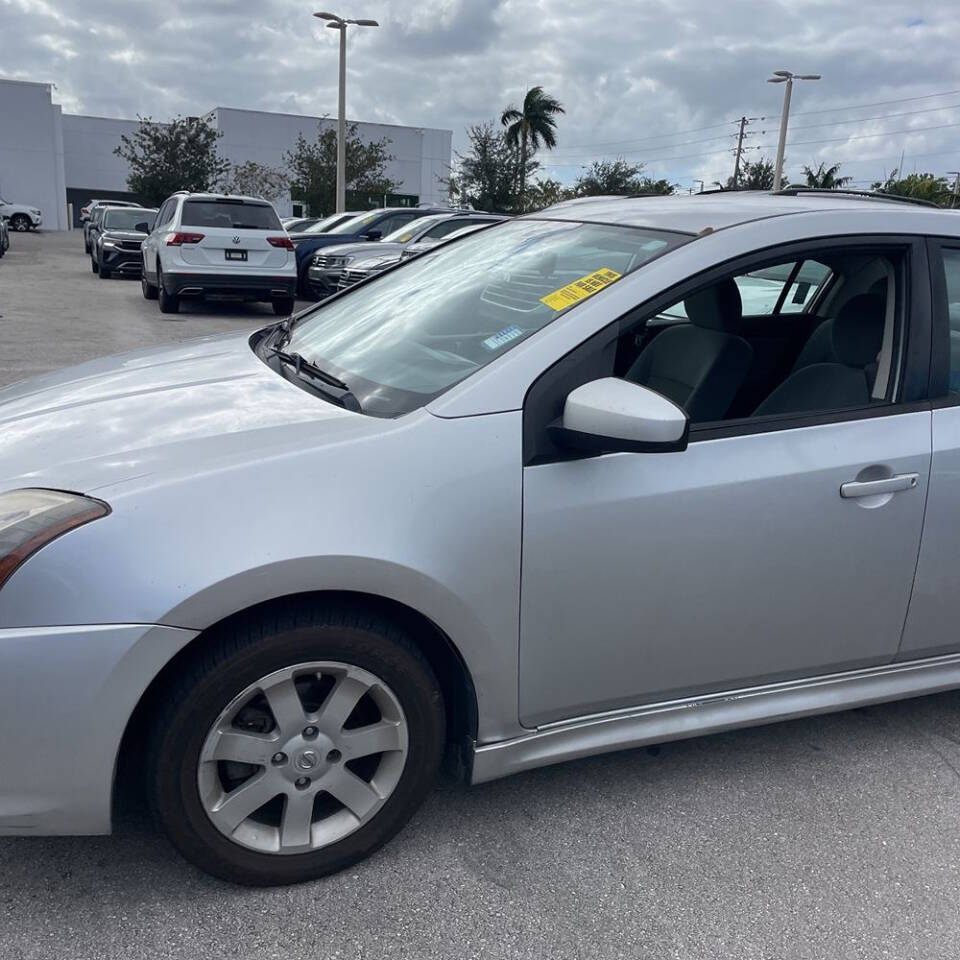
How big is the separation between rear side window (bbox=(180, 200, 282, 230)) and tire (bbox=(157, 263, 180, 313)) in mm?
920

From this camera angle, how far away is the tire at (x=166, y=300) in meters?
13.0

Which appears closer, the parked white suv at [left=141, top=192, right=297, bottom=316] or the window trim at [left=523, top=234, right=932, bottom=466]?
the window trim at [left=523, top=234, right=932, bottom=466]

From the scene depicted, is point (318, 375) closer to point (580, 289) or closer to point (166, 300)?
point (580, 289)

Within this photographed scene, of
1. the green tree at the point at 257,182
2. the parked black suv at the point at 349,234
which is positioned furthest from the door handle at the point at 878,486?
the green tree at the point at 257,182

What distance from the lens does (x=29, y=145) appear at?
54.8 m

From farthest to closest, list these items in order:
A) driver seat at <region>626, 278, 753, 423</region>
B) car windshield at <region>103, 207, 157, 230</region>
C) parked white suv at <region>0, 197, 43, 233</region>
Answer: parked white suv at <region>0, 197, 43, 233</region> → car windshield at <region>103, 207, 157, 230</region> → driver seat at <region>626, 278, 753, 423</region>

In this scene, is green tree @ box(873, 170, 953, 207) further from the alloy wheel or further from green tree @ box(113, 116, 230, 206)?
the alloy wheel

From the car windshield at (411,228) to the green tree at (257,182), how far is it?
35.9 meters

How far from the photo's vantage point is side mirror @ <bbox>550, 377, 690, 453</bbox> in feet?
6.95

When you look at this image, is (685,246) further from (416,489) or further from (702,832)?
(702,832)

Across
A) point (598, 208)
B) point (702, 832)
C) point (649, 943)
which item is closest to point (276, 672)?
point (649, 943)

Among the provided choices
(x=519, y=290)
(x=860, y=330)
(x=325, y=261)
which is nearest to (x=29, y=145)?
(x=325, y=261)

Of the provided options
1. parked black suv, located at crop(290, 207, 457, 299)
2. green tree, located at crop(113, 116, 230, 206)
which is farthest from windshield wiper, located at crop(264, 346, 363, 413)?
green tree, located at crop(113, 116, 230, 206)

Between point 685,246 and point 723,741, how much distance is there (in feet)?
5.18
